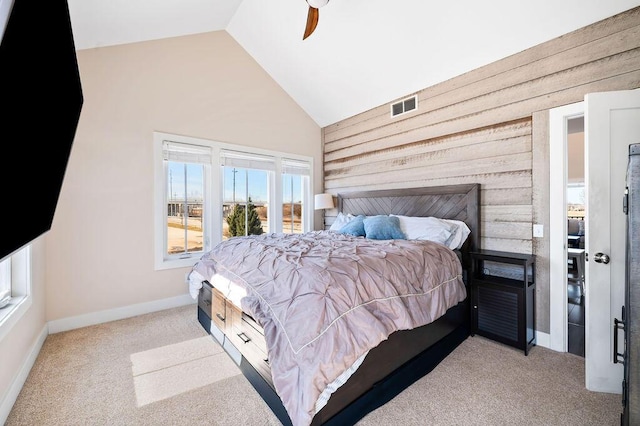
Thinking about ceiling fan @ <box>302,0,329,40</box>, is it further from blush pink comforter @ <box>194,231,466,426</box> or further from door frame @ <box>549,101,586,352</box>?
door frame @ <box>549,101,586,352</box>

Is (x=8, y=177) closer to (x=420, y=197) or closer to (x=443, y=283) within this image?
(x=443, y=283)

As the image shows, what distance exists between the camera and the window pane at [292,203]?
191 inches

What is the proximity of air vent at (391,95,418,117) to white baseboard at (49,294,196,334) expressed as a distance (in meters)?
3.83

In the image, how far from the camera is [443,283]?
2400mm

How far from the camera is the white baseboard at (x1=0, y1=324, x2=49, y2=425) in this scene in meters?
1.71

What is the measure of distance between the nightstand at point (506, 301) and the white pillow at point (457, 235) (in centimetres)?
18

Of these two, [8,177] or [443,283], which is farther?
[443,283]

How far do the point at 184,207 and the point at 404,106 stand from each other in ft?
10.9

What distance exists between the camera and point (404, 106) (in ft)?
12.7

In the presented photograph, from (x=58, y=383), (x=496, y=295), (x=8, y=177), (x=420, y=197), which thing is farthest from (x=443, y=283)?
(x=58, y=383)

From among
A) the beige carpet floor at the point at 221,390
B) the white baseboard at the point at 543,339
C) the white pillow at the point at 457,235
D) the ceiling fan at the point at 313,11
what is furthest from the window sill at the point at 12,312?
the white baseboard at the point at 543,339

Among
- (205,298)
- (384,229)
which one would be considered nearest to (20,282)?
(205,298)

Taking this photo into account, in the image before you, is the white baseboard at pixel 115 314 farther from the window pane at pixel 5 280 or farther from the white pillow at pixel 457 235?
the white pillow at pixel 457 235

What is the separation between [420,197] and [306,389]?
113 inches
